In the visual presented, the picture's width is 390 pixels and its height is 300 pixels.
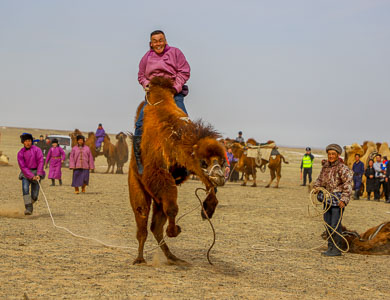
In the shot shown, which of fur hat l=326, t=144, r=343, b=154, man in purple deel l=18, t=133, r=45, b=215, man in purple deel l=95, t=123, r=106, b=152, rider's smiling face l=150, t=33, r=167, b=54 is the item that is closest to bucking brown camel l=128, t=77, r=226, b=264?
rider's smiling face l=150, t=33, r=167, b=54

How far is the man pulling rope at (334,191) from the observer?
8.67 metres

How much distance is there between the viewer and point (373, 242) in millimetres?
8992

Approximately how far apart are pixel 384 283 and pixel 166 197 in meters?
3.13

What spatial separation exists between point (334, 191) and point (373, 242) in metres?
1.19

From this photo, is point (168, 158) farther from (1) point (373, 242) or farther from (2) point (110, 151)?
(2) point (110, 151)

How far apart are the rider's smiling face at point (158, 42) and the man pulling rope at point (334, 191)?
144 inches

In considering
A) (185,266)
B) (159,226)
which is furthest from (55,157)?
(185,266)

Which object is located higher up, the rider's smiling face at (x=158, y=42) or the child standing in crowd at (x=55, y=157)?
the rider's smiling face at (x=158, y=42)

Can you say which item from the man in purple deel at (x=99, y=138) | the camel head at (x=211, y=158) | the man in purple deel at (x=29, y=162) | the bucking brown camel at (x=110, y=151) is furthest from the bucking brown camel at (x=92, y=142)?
the camel head at (x=211, y=158)

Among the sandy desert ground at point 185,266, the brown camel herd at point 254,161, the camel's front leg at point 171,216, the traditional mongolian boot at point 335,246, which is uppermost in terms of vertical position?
the brown camel herd at point 254,161

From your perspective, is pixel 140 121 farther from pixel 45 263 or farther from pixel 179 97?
pixel 45 263

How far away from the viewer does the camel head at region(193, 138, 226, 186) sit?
17.7ft

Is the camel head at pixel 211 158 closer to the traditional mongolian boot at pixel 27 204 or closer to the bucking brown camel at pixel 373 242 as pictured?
the bucking brown camel at pixel 373 242

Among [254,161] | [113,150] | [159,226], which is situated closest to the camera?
[159,226]
